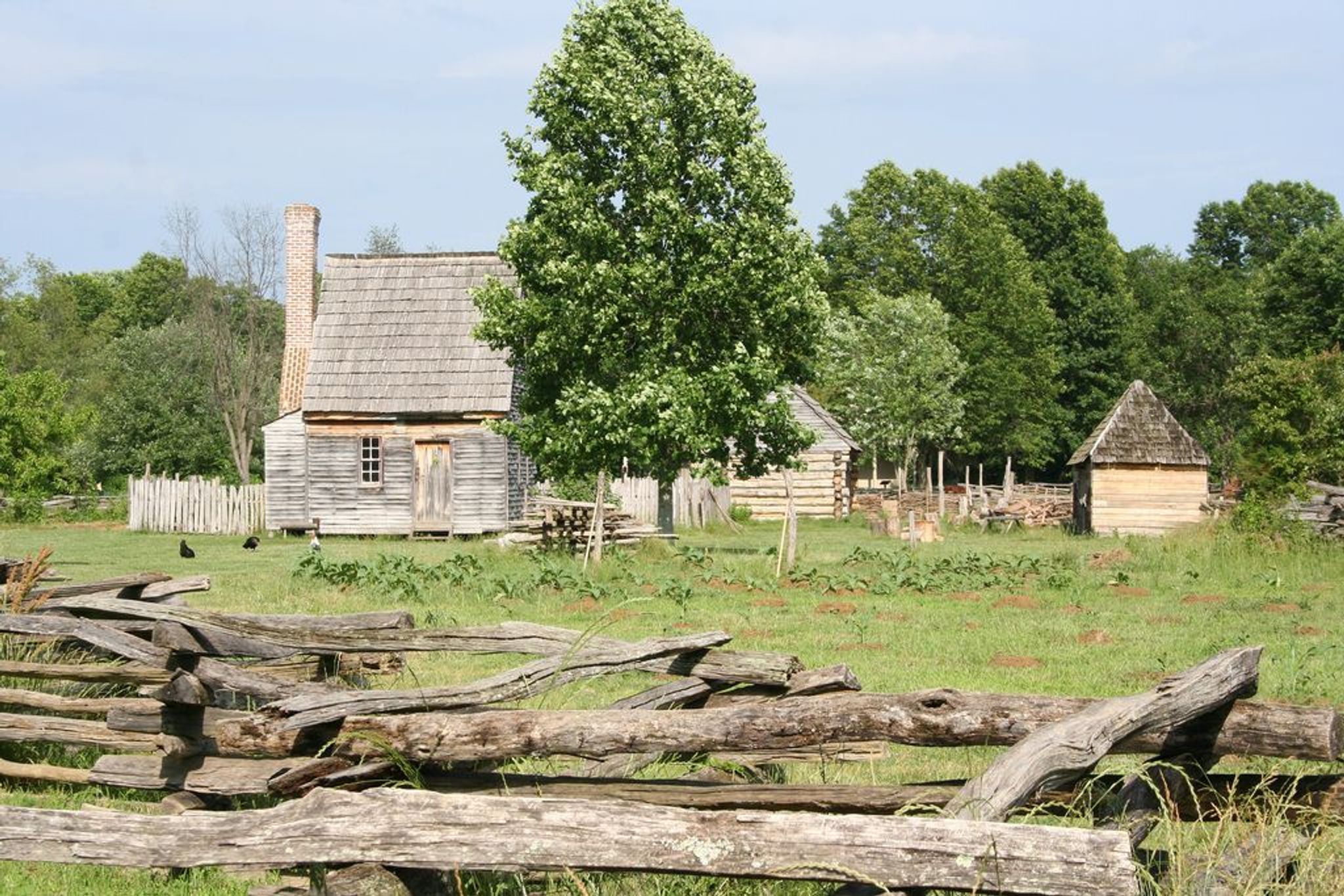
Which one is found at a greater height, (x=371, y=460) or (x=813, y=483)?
(x=371, y=460)

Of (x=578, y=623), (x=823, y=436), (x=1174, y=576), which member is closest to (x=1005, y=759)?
(x=578, y=623)

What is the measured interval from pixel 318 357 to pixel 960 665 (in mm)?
28312

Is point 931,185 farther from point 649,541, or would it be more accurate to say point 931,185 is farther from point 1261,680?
point 1261,680

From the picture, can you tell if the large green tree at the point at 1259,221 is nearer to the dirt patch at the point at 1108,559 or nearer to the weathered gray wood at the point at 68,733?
the dirt patch at the point at 1108,559

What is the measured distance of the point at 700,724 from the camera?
5.25 metres

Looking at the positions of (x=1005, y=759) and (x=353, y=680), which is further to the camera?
(x=353, y=680)

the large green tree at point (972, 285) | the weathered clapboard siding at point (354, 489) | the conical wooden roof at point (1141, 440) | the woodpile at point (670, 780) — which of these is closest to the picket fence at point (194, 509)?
the weathered clapboard siding at point (354, 489)

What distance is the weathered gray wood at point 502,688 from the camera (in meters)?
5.47

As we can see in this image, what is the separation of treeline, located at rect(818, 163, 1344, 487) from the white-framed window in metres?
18.4

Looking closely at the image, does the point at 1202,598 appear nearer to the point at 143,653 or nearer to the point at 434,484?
the point at 143,653

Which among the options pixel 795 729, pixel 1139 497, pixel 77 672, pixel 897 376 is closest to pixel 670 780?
pixel 795 729

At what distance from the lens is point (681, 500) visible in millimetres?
41156

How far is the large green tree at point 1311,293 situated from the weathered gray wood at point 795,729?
2197 inches

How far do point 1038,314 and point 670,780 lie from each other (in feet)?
216
